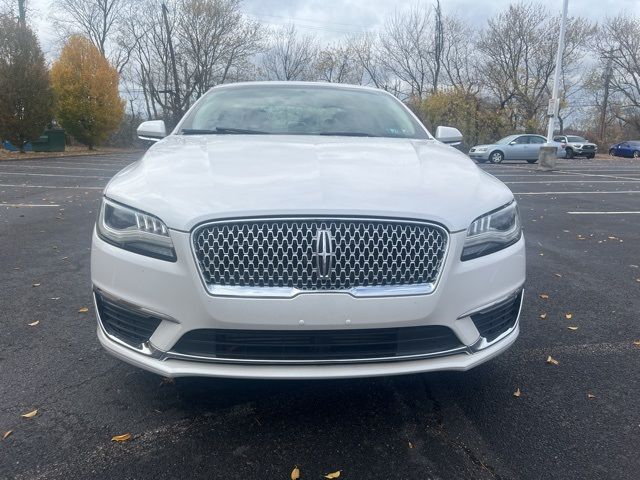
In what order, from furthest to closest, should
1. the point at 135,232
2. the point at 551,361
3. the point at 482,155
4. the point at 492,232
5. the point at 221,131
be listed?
1. the point at 482,155
2. the point at 221,131
3. the point at 551,361
4. the point at 492,232
5. the point at 135,232

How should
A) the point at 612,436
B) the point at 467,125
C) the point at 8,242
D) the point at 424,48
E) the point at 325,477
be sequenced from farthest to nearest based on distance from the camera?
the point at 424,48 < the point at 467,125 < the point at 8,242 < the point at 612,436 < the point at 325,477

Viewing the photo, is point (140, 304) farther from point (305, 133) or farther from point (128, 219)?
point (305, 133)

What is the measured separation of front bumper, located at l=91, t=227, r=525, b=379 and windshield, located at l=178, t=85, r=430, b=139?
1.54 m

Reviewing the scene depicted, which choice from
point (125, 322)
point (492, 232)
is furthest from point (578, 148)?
point (125, 322)

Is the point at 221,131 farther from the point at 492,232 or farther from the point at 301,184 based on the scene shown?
the point at 492,232

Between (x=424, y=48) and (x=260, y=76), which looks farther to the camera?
(x=260, y=76)

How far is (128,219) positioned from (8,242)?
14.9 ft

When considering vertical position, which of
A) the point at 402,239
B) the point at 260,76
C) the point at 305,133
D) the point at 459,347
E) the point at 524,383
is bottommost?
the point at 524,383

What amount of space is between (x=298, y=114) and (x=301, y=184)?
5.15ft

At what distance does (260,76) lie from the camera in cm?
4212

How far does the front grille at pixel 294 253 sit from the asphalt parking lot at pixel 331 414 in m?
0.70

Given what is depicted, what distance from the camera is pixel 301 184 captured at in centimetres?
210

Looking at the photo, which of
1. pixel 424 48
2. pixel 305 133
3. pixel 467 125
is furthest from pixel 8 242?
pixel 424 48

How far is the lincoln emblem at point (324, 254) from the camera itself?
1919 mm
